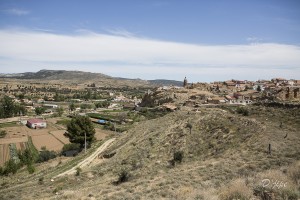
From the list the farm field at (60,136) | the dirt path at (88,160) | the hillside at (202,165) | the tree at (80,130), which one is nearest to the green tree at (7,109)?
the farm field at (60,136)

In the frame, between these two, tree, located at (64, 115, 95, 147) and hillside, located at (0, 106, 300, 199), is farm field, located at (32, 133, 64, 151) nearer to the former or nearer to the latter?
tree, located at (64, 115, 95, 147)

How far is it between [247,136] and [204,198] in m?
16.3

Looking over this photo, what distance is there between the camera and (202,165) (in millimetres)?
20250

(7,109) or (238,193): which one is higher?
(238,193)

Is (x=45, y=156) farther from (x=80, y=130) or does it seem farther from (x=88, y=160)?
(x=88, y=160)

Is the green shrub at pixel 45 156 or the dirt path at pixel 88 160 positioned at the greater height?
the dirt path at pixel 88 160

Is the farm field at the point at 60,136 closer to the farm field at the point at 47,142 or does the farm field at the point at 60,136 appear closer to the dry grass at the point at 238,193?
the farm field at the point at 47,142

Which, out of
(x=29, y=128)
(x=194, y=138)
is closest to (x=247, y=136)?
(x=194, y=138)

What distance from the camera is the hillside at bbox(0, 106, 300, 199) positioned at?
13.2 meters

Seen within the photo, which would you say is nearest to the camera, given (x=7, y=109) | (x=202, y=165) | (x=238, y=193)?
(x=238, y=193)

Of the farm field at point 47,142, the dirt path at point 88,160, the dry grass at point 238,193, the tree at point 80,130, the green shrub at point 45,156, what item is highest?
the dry grass at point 238,193

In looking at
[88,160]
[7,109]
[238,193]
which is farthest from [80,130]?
[7,109]

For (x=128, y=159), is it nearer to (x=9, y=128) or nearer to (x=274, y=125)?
(x=274, y=125)

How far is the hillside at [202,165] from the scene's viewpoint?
43.4ft
